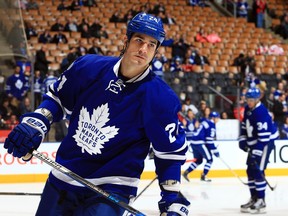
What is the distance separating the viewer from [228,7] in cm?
2053

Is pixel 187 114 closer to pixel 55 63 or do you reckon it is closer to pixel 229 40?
pixel 55 63

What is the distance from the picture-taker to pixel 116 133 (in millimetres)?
3205

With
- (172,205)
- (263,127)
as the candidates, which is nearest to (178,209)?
(172,205)

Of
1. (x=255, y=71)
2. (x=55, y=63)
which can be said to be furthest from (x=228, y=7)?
(x=55, y=63)

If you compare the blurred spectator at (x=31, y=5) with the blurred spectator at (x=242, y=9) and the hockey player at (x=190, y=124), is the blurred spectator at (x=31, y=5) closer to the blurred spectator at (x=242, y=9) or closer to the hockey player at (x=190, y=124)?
the hockey player at (x=190, y=124)

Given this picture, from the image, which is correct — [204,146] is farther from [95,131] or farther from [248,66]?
[95,131]

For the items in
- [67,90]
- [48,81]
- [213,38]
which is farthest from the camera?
[213,38]

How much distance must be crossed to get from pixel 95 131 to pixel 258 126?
5.37 metres

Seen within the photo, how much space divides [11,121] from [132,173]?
7.67 meters

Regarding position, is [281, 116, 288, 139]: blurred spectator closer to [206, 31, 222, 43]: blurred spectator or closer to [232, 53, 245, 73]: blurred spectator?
[232, 53, 245, 73]: blurred spectator

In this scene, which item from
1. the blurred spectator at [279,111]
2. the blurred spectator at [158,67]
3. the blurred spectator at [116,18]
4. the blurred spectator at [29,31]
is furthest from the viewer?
the blurred spectator at [116,18]

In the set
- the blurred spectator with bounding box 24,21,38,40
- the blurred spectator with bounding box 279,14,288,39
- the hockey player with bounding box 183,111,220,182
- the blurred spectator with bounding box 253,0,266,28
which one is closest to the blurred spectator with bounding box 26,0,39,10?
the blurred spectator with bounding box 24,21,38,40

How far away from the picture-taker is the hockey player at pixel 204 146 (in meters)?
11.9

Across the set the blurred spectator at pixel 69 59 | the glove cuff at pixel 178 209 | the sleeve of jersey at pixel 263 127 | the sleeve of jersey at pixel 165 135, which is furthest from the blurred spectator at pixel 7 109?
the glove cuff at pixel 178 209
